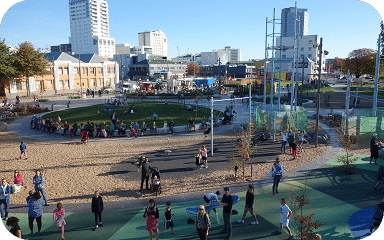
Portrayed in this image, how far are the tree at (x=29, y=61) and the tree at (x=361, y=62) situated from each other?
61100 mm

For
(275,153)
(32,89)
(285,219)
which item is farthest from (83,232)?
(32,89)

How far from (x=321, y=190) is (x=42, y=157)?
16576 millimetres

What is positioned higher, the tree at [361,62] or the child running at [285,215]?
the tree at [361,62]

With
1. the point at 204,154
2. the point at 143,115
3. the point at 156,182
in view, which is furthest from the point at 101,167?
the point at 143,115

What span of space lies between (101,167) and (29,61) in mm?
44178

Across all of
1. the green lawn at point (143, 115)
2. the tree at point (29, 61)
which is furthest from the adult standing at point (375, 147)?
the tree at point (29, 61)

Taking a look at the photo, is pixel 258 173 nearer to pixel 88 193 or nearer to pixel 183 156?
pixel 183 156

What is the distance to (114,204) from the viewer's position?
500 inches

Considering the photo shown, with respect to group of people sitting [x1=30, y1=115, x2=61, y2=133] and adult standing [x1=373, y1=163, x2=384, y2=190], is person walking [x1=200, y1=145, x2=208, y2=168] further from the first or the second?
group of people sitting [x1=30, y1=115, x2=61, y2=133]

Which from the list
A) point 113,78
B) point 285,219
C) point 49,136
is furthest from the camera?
point 113,78

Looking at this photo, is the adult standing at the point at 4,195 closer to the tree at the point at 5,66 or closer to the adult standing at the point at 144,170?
the adult standing at the point at 144,170

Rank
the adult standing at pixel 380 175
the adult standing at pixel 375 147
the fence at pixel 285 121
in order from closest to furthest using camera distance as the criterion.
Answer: the adult standing at pixel 380 175
the adult standing at pixel 375 147
the fence at pixel 285 121

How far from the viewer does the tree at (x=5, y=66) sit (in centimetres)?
3757

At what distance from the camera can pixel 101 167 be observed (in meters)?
17.8
